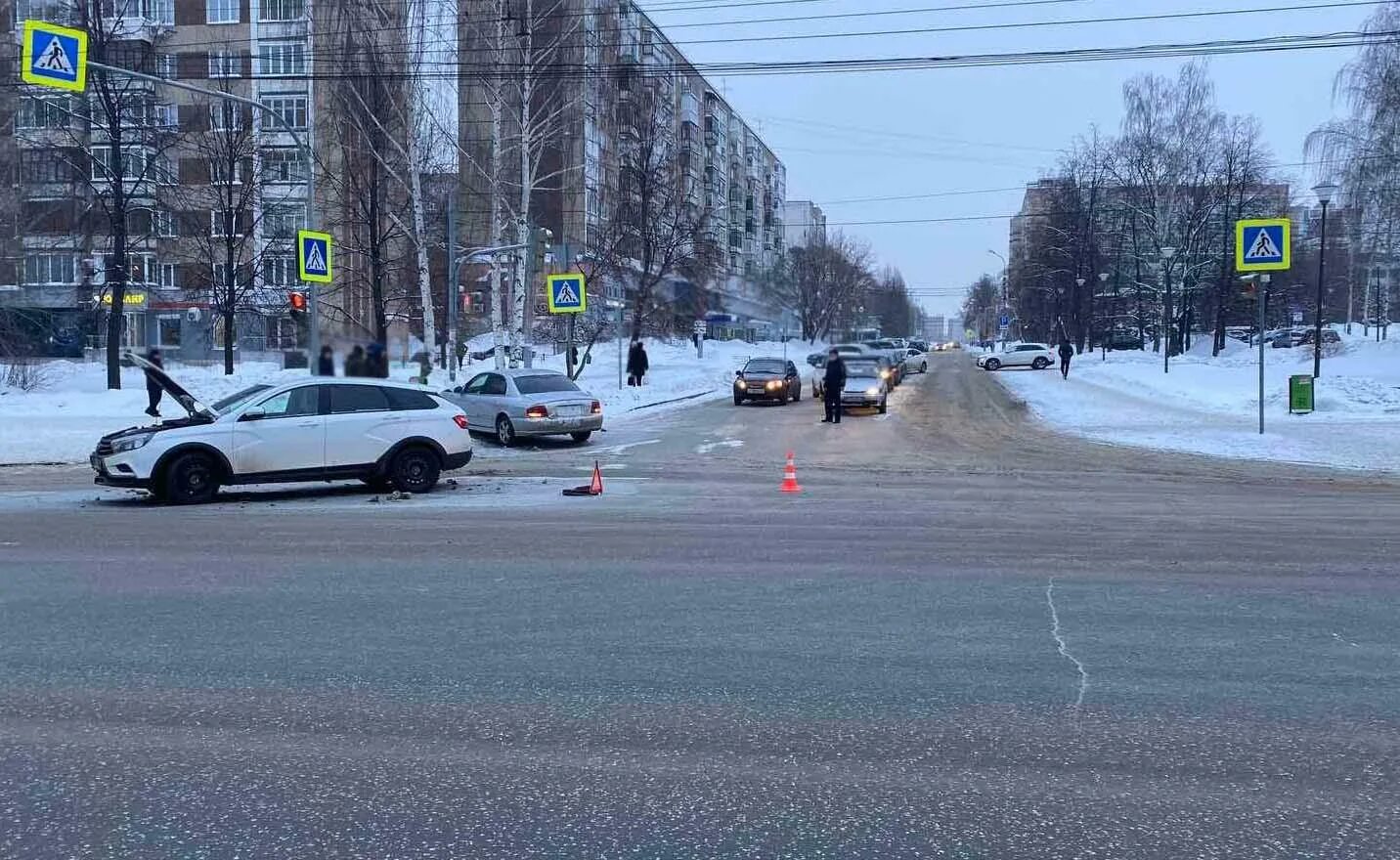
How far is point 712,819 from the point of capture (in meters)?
4.22

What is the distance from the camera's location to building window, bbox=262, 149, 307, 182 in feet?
133

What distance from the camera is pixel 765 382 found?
115 ft

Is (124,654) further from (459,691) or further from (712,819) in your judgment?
(712,819)

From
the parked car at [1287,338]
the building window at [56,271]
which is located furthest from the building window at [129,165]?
the parked car at [1287,338]

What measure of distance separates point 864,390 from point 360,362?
802 inches

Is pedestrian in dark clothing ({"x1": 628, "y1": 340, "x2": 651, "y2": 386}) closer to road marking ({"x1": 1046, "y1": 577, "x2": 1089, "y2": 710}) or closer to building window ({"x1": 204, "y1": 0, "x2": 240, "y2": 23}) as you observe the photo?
road marking ({"x1": 1046, "y1": 577, "x2": 1089, "y2": 710})

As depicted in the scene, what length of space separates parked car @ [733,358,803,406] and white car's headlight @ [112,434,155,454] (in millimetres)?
22295

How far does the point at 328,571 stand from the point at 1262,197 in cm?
6769

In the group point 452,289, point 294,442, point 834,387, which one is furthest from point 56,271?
point 294,442

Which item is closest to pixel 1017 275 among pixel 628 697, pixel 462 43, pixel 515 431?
pixel 462 43

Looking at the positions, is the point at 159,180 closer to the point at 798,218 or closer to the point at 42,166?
the point at 42,166

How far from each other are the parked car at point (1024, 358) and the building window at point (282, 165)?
40.1 m

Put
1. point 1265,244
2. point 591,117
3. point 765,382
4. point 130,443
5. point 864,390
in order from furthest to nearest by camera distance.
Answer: point 591,117 → point 765,382 → point 864,390 → point 1265,244 → point 130,443

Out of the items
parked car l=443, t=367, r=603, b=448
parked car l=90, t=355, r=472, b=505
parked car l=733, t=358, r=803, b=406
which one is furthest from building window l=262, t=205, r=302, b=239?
parked car l=90, t=355, r=472, b=505
